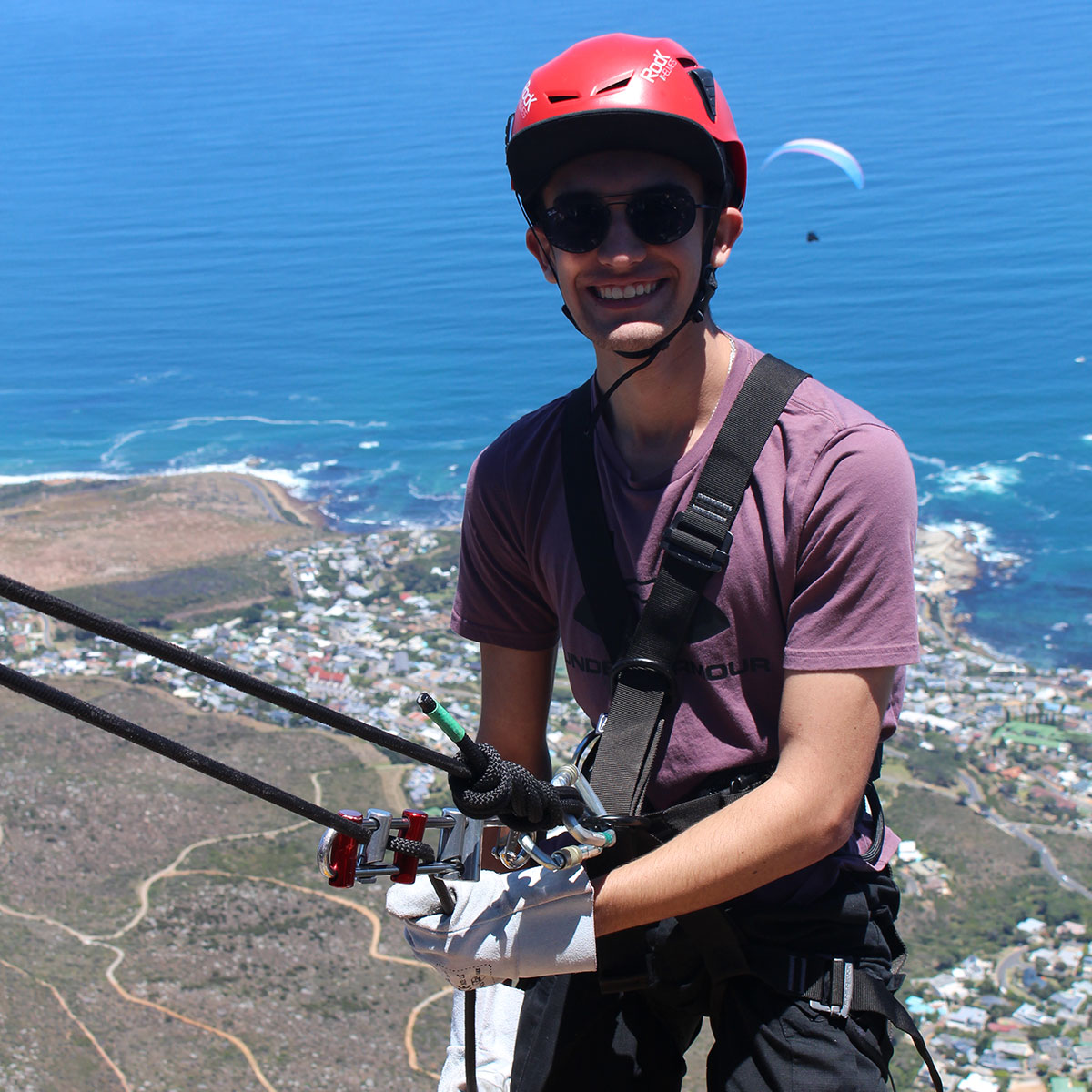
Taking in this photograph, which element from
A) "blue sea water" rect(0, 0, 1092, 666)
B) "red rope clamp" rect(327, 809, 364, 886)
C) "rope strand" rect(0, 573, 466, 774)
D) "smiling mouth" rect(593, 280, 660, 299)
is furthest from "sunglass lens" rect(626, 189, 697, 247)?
"blue sea water" rect(0, 0, 1092, 666)

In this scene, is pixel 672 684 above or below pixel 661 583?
below

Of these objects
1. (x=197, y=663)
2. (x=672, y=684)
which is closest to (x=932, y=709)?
(x=672, y=684)

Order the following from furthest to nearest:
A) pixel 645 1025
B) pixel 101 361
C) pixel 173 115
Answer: pixel 173 115
pixel 101 361
pixel 645 1025

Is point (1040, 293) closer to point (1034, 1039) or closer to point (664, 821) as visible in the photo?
point (1034, 1039)

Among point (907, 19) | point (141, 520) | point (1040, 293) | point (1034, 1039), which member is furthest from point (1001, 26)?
point (1034, 1039)

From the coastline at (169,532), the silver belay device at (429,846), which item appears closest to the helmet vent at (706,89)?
the silver belay device at (429,846)

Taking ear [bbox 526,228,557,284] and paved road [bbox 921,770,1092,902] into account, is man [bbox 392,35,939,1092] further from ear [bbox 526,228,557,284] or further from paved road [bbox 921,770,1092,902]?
paved road [bbox 921,770,1092,902]

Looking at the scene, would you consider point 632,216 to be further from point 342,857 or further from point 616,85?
point 342,857
